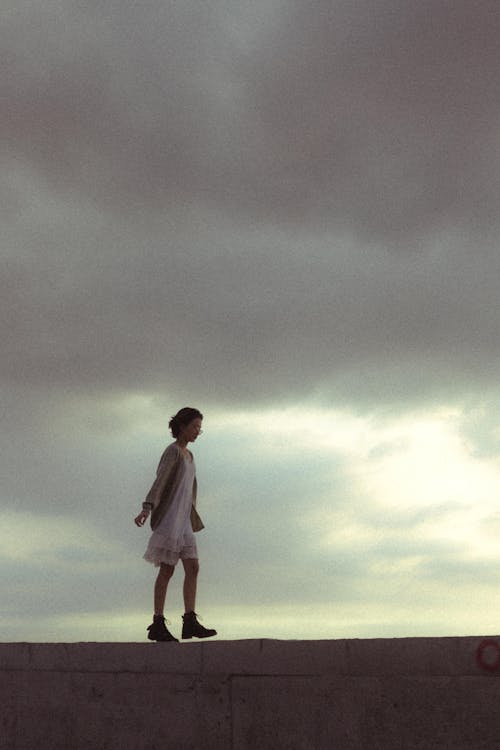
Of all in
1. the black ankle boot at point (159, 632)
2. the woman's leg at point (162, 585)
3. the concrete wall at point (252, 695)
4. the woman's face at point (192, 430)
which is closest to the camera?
the concrete wall at point (252, 695)

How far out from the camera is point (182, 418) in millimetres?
10477

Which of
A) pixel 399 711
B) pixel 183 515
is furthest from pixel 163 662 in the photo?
pixel 399 711

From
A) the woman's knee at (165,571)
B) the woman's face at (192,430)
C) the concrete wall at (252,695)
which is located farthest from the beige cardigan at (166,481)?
the concrete wall at (252,695)

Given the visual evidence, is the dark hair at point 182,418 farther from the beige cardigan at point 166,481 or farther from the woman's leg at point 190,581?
the woman's leg at point 190,581

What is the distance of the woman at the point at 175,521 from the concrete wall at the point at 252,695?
2.28 ft

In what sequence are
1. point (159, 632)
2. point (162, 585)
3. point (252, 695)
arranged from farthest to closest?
1. point (162, 585)
2. point (159, 632)
3. point (252, 695)

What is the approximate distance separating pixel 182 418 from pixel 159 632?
1955 millimetres

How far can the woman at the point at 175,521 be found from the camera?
1019 centimetres

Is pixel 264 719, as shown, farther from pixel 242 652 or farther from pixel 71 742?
pixel 71 742

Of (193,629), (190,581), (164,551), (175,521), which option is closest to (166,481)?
(175,521)

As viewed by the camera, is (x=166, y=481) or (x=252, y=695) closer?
(x=252, y=695)

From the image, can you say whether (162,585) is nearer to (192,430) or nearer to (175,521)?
(175,521)

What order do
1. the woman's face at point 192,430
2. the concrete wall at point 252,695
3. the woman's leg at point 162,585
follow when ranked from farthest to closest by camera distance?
the woman's face at point 192,430, the woman's leg at point 162,585, the concrete wall at point 252,695

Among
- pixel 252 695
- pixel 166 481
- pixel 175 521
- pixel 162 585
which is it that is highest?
pixel 166 481
